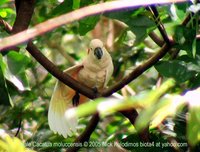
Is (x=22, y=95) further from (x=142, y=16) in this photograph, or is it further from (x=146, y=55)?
(x=142, y=16)

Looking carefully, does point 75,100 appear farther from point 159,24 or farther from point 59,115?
point 159,24

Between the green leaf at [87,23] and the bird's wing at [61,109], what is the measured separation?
31cm

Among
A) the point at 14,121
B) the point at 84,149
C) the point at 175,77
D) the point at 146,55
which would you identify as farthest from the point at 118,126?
the point at 175,77

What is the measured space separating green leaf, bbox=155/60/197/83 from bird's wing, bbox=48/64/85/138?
518 mm

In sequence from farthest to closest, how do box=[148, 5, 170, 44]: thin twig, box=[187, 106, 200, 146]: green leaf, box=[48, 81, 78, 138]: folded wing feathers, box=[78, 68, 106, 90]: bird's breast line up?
box=[78, 68, 106, 90]: bird's breast, box=[48, 81, 78, 138]: folded wing feathers, box=[148, 5, 170, 44]: thin twig, box=[187, 106, 200, 146]: green leaf

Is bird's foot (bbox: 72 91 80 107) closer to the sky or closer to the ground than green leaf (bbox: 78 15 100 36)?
closer to the ground

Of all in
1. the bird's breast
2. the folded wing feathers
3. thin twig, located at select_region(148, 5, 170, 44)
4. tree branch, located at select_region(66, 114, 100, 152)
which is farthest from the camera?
the bird's breast

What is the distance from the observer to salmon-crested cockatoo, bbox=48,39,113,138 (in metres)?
1.64

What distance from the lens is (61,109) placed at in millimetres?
1700

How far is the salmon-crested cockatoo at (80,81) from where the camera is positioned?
1.64m

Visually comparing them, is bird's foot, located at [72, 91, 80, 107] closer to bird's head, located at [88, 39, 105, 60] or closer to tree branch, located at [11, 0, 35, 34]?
bird's head, located at [88, 39, 105, 60]

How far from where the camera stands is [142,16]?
4.02 feet

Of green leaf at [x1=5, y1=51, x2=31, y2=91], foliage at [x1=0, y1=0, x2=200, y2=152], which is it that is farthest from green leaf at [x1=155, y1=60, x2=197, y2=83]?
green leaf at [x1=5, y1=51, x2=31, y2=91]

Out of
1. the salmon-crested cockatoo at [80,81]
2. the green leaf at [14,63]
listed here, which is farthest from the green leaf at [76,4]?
the salmon-crested cockatoo at [80,81]
